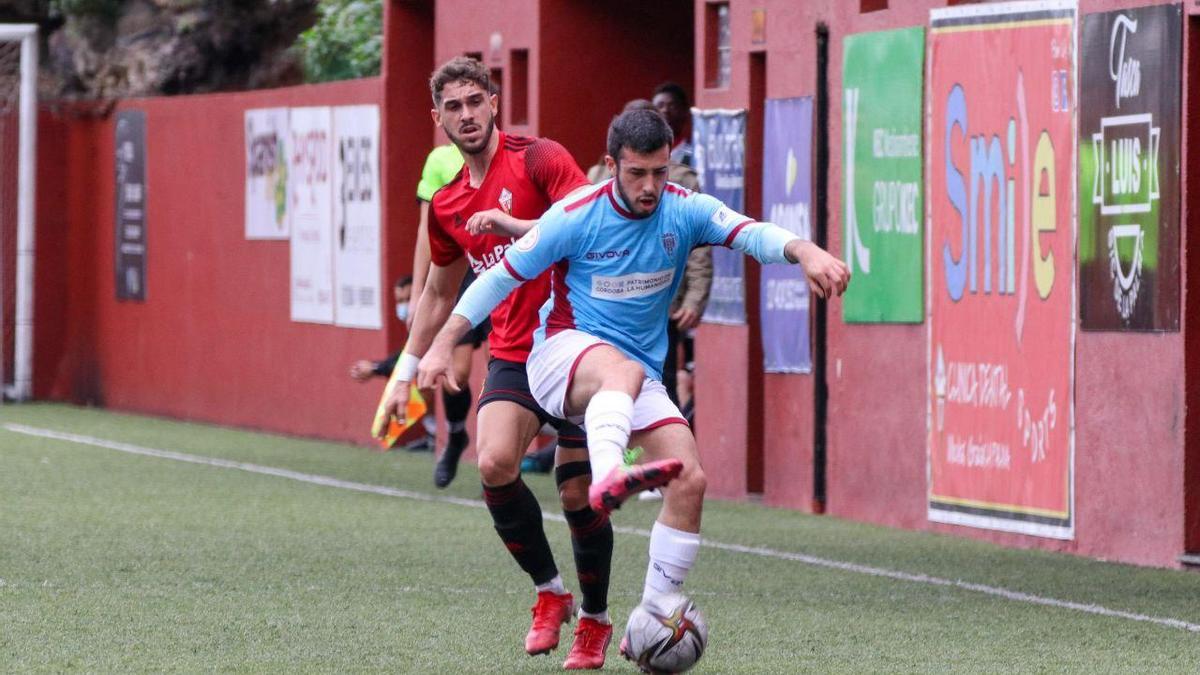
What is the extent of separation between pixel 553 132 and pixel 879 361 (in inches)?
175

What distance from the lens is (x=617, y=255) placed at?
780cm

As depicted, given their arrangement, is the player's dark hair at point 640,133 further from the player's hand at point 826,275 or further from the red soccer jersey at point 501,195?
the red soccer jersey at point 501,195

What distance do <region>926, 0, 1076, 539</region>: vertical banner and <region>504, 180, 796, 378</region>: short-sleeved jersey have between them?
411 cm

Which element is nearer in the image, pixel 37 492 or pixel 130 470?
pixel 37 492

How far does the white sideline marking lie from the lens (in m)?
9.47

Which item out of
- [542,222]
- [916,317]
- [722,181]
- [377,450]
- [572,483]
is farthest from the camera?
[377,450]

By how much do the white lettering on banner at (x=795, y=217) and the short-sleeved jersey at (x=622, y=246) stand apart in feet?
19.7

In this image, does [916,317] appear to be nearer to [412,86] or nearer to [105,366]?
[412,86]

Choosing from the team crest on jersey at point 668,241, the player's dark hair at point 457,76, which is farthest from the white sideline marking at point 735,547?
the player's dark hair at point 457,76

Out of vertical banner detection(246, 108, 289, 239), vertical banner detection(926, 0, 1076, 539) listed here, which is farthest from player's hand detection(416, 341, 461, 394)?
vertical banner detection(246, 108, 289, 239)

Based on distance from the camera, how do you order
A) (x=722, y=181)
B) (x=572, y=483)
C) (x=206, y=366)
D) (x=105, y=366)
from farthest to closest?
(x=105, y=366), (x=206, y=366), (x=722, y=181), (x=572, y=483)

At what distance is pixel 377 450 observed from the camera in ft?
62.3

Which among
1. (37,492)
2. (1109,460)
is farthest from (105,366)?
(1109,460)

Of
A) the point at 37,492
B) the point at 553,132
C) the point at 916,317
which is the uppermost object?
the point at 553,132
